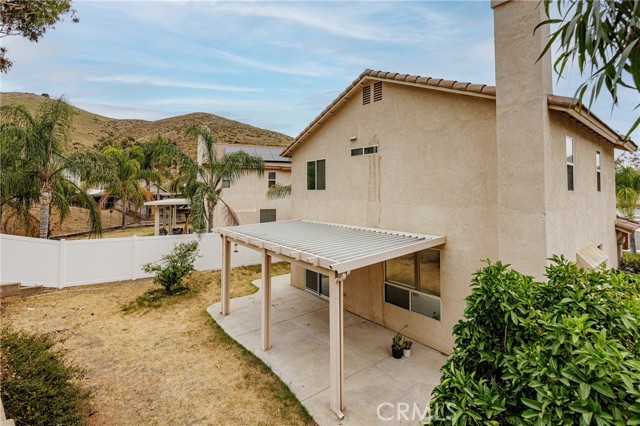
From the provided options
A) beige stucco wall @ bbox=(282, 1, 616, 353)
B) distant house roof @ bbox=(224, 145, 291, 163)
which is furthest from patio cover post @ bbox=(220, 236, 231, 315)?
distant house roof @ bbox=(224, 145, 291, 163)

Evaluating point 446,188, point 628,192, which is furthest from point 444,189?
point 628,192

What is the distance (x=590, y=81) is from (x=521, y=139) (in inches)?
154

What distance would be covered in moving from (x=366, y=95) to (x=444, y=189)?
490 centimetres

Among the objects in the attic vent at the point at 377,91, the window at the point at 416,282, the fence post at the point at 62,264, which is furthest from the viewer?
the fence post at the point at 62,264

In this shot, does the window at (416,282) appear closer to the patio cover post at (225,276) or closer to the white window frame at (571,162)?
the white window frame at (571,162)

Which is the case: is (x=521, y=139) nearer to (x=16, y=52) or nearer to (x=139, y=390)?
(x=139, y=390)

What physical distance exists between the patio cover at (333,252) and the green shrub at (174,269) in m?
3.92

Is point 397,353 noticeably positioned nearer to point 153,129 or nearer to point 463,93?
point 463,93

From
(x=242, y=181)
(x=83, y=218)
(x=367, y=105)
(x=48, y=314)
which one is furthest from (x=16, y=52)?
(x=83, y=218)

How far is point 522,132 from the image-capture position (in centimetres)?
645

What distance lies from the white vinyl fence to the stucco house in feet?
23.1

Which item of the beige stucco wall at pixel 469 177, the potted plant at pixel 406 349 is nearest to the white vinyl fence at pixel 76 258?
the beige stucco wall at pixel 469 177

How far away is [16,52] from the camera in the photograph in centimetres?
845

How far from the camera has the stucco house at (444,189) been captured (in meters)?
6.43
